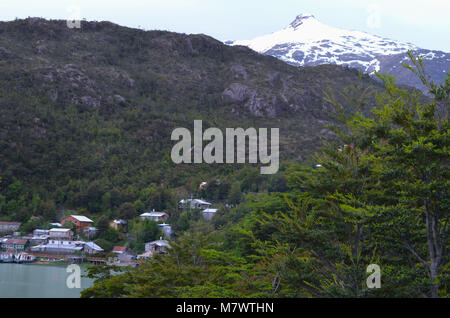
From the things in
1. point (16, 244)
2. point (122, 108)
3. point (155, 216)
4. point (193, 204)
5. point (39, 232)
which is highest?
point (122, 108)

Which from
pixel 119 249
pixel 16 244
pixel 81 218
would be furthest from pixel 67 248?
pixel 119 249

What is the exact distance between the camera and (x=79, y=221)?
48312mm

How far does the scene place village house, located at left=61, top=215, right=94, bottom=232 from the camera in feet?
158

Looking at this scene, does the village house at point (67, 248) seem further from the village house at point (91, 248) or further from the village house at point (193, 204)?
the village house at point (193, 204)

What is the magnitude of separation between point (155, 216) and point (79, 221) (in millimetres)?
7868

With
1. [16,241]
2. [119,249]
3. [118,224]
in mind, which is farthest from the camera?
[118,224]

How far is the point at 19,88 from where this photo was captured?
224 feet

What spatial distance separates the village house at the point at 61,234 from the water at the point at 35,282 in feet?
13.7

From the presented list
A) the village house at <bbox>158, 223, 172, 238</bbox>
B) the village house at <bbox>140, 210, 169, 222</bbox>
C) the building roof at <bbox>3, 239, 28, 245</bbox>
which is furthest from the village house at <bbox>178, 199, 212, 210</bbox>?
the building roof at <bbox>3, 239, 28, 245</bbox>

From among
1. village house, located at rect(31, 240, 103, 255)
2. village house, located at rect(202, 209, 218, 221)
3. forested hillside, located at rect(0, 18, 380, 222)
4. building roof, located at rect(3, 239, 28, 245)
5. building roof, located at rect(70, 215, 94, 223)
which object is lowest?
village house, located at rect(31, 240, 103, 255)

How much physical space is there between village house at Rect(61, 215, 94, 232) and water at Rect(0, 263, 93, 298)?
647 centimetres

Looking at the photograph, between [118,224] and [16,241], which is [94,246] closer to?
[118,224]

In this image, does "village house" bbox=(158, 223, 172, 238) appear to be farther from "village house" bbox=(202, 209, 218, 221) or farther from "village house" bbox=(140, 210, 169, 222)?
"village house" bbox=(202, 209, 218, 221)

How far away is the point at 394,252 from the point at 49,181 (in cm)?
5301
